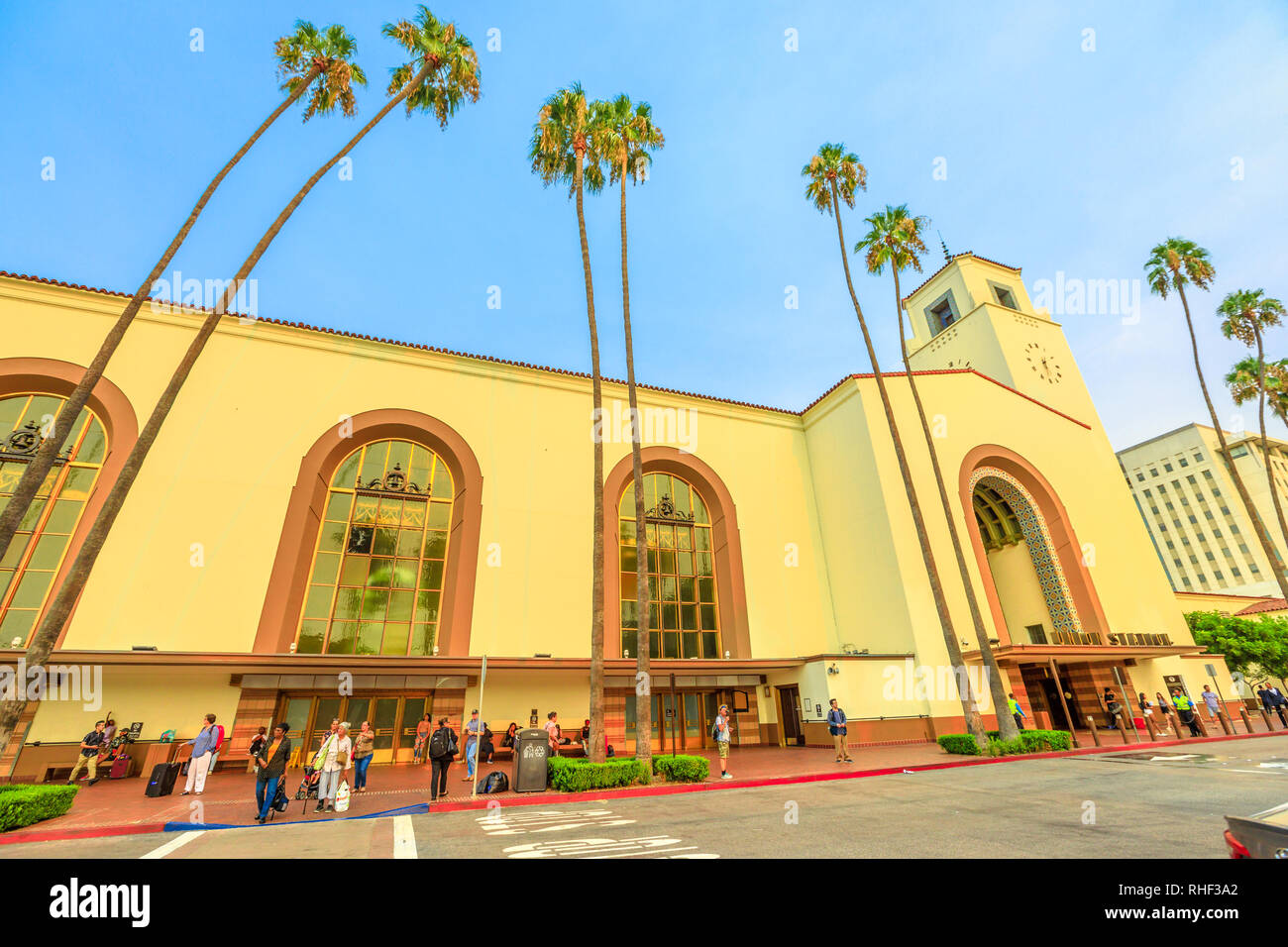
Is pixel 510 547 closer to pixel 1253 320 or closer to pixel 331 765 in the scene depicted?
pixel 331 765

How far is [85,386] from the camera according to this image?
1188 centimetres

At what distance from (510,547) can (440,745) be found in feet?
32.7

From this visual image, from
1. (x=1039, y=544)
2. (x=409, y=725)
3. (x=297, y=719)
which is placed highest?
(x=1039, y=544)

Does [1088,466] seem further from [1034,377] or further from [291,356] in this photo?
[291,356]

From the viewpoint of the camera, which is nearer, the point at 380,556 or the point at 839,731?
the point at 839,731

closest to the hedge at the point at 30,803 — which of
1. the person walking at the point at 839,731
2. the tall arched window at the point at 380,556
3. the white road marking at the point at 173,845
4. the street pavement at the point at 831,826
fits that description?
the street pavement at the point at 831,826

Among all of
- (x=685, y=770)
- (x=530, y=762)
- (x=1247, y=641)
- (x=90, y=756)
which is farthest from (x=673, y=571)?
(x=1247, y=641)

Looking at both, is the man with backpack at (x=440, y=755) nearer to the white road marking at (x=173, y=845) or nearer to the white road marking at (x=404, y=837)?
the white road marking at (x=404, y=837)

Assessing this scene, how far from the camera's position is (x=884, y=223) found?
22.1 meters

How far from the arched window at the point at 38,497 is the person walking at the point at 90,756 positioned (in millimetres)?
3446

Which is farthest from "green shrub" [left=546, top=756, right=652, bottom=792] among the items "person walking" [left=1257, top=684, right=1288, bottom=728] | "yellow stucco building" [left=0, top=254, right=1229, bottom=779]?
"person walking" [left=1257, top=684, right=1288, bottom=728]

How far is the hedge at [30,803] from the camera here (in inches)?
356
